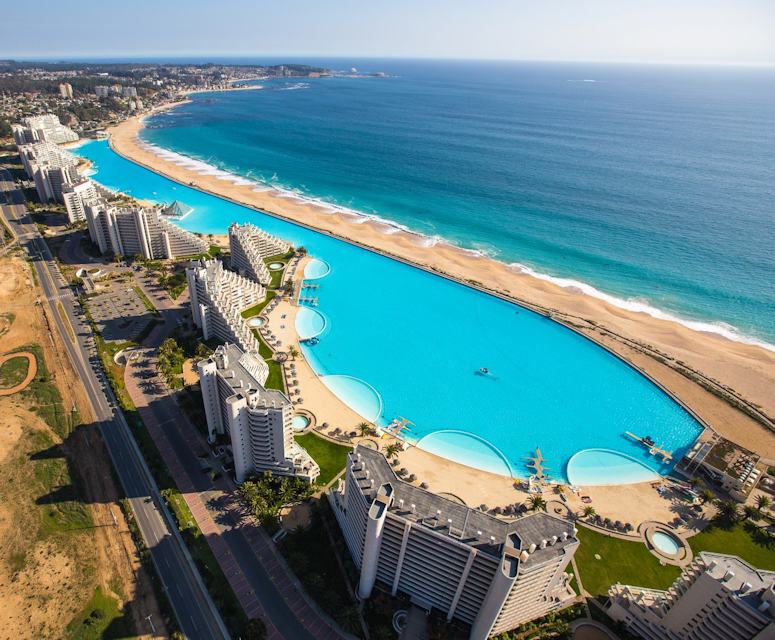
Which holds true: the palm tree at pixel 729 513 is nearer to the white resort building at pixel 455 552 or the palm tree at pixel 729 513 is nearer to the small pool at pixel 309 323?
the white resort building at pixel 455 552

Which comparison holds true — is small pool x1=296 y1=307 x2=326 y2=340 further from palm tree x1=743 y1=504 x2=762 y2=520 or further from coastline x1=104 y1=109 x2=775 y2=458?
palm tree x1=743 y1=504 x2=762 y2=520

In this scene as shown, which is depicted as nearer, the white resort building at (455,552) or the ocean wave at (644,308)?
the white resort building at (455,552)

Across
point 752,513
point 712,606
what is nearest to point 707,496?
point 752,513

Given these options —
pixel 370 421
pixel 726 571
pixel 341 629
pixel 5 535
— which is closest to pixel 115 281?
pixel 5 535

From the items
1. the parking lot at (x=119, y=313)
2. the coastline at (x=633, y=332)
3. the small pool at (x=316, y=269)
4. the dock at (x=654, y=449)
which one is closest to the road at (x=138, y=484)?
the parking lot at (x=119, y=313)

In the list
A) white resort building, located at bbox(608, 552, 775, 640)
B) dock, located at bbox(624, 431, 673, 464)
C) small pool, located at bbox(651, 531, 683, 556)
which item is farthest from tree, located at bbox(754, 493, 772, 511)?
white resort building, located at bbox(608, 552, 775, 640)

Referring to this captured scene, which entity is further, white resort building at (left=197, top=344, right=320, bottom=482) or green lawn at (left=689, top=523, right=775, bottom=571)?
white resort building at (left=197, top=344, right=320, bottom=482)

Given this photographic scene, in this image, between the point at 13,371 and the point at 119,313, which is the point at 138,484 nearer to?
the point at 13,371
